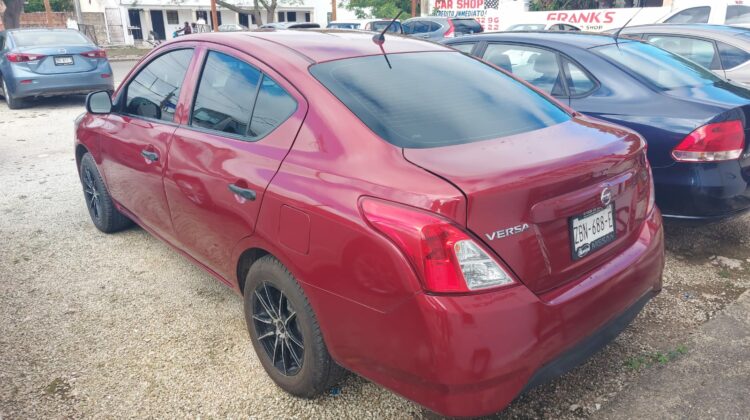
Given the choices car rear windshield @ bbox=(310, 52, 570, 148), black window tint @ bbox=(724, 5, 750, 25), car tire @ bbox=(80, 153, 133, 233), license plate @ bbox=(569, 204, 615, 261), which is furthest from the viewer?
black window tint @ bbox=(724, 5, 750, 25)

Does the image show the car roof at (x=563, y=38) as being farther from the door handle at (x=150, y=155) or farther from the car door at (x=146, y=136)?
the door handle at (x=150, y=155)

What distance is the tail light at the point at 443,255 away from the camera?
1.77m

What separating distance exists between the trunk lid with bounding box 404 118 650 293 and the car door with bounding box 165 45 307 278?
69 centimetres

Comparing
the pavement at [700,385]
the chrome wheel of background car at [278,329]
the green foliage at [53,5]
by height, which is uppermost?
the green foliage at [53,5]

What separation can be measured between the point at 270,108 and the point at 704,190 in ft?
8.87

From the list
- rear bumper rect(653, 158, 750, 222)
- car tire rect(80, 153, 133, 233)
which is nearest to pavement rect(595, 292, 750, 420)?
rear bumper rect(653, 158, 750, 222)

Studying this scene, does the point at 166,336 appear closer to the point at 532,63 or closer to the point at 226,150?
the point at 226,150

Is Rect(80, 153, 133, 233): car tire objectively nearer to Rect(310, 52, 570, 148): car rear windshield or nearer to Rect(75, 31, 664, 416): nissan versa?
Rect(75, 31, 664, 416): nissan versa

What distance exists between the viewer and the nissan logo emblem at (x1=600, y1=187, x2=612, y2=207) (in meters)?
2.12

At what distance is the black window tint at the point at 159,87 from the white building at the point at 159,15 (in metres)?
32.3

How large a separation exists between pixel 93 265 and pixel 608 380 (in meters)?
3.35

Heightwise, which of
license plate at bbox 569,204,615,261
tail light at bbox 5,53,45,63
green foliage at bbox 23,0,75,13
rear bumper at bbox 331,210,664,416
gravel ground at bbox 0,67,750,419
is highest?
green foliage at bbox 23,0,75,13

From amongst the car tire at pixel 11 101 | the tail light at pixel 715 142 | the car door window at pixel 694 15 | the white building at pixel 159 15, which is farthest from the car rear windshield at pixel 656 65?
the white building at pixel 159 15

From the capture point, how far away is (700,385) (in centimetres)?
254
